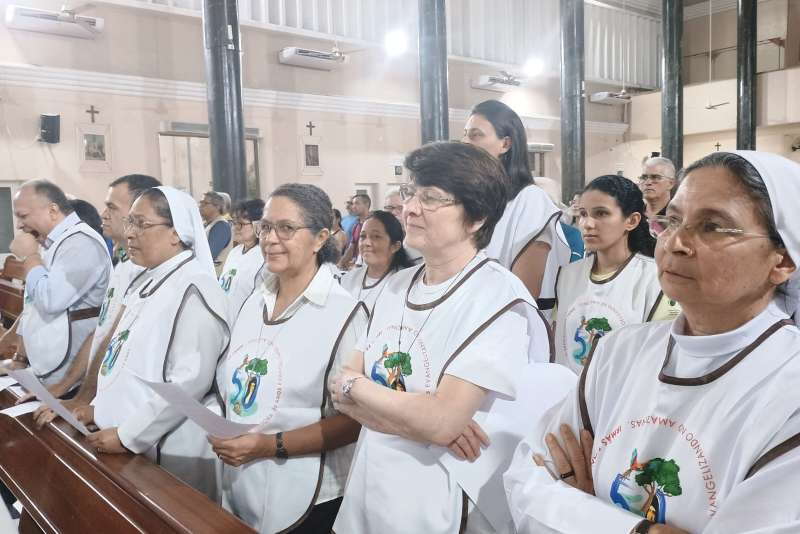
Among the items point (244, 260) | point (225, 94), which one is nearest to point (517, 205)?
point (244, 260)

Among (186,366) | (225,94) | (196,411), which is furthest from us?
(225,94)

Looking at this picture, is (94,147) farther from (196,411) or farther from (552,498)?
(552,498)

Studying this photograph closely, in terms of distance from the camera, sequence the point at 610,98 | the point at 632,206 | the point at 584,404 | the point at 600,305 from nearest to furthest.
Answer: the point at 584,404 → the point at 600,305 → the point at 632,206 → the point at 610,98

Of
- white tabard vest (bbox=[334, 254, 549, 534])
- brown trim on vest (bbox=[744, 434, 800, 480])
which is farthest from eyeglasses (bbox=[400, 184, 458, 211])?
brown trim on vest (bbox=[744, 434, 800, 480])

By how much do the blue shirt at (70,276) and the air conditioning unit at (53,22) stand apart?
235 inches

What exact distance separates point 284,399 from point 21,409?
1221 mm

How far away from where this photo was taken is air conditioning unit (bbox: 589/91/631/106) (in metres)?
15.9

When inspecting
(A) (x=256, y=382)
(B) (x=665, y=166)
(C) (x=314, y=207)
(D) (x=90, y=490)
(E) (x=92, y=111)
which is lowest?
(D) (x=90, y=490)

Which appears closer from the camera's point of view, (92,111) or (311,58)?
(92,111)

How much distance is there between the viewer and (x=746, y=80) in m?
14.4

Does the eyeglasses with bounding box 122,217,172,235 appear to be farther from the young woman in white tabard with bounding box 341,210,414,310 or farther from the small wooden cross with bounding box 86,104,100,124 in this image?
the small wooden cross with bounding box 86,104,100,124

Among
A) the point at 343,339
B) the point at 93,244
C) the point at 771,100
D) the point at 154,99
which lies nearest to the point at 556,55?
the point at 771,100

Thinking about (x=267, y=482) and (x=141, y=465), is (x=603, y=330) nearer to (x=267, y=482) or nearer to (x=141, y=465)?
(x=267, y=482)

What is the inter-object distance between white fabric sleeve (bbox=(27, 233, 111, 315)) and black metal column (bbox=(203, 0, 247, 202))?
4.60 metres
